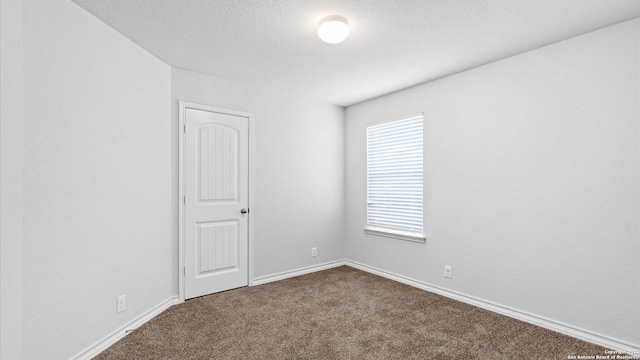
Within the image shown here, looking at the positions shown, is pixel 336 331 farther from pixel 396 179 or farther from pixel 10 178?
pixel 10 178

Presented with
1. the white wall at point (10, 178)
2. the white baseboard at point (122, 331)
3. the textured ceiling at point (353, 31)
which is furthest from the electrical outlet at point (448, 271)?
the white wall at point (10, 178)

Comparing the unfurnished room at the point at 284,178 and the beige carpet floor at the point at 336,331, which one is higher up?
the unfurnished room at the point at 284,178

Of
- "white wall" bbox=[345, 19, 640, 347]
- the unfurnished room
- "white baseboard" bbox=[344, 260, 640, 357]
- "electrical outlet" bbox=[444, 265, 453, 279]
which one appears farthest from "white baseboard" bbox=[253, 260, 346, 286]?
"electrical outlet" bbox=[444, 265, 453, 279]

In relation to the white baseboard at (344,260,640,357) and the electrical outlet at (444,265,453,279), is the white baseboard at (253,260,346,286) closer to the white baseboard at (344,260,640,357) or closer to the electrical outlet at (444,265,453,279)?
the white baseboard at (344,260,640,357)

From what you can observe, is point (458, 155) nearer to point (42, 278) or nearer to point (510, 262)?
point (510, 262)

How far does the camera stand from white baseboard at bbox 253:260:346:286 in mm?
3688

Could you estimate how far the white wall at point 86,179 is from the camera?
177 centimetres

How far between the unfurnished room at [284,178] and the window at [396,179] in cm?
3

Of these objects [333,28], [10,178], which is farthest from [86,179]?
[333,28]

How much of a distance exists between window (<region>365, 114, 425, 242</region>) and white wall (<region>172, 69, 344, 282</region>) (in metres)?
0.58

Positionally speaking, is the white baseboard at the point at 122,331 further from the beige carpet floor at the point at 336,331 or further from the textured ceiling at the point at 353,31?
the textured ceiling at the point at 353,31

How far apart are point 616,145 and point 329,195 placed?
3.06 metres

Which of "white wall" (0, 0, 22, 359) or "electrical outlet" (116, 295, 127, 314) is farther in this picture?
"electrical outlet" (116, 295, 127, 314)

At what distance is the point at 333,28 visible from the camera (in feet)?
7.08
